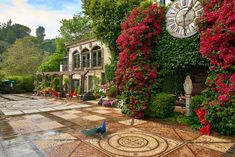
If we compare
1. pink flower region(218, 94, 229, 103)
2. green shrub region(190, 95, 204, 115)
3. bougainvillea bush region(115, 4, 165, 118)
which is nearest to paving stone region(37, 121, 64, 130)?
bougainvillea bush region(115, 4, 165, 118)

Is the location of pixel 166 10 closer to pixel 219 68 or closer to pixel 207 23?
pixel 207 23

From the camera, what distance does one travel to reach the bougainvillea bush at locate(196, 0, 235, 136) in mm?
5914

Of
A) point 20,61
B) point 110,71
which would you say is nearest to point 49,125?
point 110,71

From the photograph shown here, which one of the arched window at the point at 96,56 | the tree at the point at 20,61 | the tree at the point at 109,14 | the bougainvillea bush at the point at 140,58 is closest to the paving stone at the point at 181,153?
the bougainvillea bush at the point at 140,58

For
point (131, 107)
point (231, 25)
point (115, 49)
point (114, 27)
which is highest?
point (114, 27)

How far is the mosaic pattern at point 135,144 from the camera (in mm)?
4676

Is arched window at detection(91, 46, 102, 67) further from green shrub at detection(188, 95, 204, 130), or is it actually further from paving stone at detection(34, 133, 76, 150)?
paving stone at detection(34, 133, 76, 150)

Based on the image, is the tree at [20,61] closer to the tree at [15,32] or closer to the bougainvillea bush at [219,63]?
the tree at [15,32]

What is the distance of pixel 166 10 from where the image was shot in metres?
9.05

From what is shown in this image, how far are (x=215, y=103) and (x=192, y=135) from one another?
4.68 ft

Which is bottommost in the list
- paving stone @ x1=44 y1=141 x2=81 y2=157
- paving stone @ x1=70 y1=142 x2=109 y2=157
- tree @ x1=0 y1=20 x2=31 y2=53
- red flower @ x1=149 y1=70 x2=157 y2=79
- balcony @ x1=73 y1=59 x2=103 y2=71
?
paving stone @ x1=70 y1=142 x2=109 y2=157

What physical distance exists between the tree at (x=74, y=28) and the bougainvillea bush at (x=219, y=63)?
3215 centimetres

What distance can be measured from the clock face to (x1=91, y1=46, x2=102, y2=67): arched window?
11.6 m

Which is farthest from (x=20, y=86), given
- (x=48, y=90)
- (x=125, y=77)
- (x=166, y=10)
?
(x=166, y=10)
